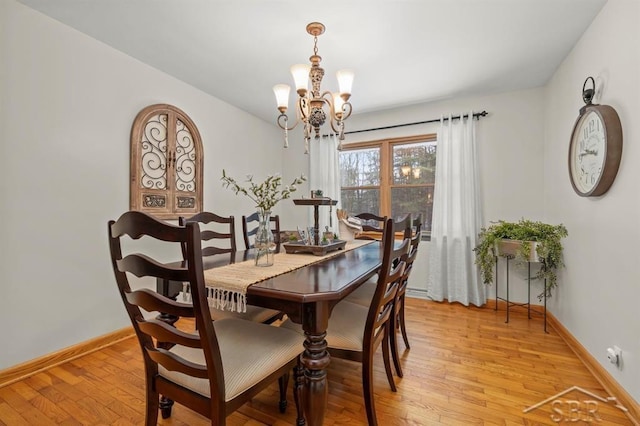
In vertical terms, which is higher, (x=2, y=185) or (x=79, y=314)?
(x=2, y=185)

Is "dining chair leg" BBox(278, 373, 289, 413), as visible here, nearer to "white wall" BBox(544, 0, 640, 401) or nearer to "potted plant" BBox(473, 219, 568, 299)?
"white wall" BBox(544, 0, 640, 401)

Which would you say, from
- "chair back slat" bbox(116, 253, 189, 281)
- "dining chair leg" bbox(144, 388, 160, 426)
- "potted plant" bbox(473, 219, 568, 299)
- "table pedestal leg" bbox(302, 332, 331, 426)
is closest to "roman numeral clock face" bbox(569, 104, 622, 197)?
"potted plant" bbox(473, 219, 568, 299)

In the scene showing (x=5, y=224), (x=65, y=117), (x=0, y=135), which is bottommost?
(x=5, y=224)

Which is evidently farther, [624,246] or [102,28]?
[102,28]

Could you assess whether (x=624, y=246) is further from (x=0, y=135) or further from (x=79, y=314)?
(x=0, y=135)

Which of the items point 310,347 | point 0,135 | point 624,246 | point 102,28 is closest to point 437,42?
point 624,246

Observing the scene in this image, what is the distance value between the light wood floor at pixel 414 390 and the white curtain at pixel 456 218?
852 mm

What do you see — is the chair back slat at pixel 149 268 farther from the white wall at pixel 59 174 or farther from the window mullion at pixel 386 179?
the window mullion at pixel 386 179

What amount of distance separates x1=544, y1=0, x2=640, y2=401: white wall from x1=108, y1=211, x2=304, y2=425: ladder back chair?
1.80 m

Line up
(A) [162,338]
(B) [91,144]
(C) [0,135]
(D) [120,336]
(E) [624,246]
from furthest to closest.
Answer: (D) [120,336] < (B) [91,144] < (C) [0,135] < (E) [624,246] < (A) [162,338]

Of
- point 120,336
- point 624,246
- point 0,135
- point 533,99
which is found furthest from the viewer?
point 533,99

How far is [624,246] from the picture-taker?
162 centimetres

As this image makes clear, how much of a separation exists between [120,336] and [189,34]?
7.97 ft

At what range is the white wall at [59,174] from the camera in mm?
1810
